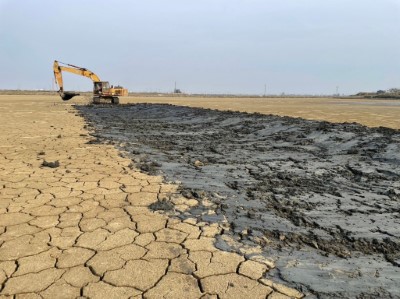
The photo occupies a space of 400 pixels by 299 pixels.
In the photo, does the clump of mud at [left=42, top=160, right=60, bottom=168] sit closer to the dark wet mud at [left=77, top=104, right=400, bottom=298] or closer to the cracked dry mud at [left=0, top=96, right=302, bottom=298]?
the cracked dry mud at [left=0, top=96, right=302, bottom=298]

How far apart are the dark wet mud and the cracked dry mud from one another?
1.11 ft

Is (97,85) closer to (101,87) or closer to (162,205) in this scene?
(101,87)

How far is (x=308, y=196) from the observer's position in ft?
16.6

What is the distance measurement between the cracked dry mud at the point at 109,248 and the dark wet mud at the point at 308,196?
338mm

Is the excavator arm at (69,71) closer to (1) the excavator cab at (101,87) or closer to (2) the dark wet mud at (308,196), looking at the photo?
(1) the excavator cab at (101,87)

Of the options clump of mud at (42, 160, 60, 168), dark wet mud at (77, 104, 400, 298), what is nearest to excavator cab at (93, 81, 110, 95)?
dark wet mud at (77, 104, 400, 298)

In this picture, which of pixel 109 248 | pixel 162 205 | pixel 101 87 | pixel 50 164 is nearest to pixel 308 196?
pixel 162 205

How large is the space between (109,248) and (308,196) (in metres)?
3.02

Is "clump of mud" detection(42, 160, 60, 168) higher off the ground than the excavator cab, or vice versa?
the excavator cab

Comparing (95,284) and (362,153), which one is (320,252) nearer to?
(95,284)

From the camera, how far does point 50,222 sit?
4004 mm

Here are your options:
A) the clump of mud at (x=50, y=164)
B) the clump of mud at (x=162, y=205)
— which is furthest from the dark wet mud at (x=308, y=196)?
the clump of mud at (x=50, y=164)

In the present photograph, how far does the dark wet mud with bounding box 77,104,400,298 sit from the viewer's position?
9.97 feet

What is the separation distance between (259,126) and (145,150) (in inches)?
218
